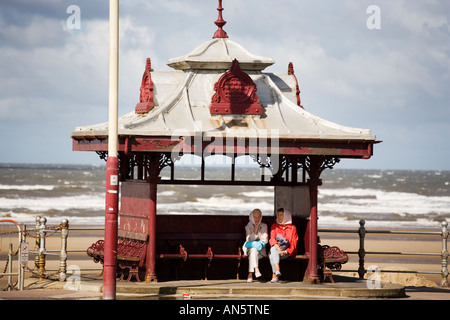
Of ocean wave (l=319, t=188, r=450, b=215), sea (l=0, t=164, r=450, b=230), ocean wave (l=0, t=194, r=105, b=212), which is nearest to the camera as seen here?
sea (l=0, t=164, r=450, b=230)

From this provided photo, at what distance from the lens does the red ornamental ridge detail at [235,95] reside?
15.1 meters

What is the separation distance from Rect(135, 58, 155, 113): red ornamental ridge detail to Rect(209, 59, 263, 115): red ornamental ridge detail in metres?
1.15

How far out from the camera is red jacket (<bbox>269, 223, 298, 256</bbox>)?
15229mm

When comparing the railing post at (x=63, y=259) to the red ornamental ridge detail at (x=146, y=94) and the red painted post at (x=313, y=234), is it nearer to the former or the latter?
the red ornamental ridge detail at (x=146, y=94)

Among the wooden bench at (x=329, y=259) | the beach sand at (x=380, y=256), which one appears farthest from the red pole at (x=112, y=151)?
the beach sand at (x=380, y=256)

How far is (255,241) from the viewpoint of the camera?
1530cm

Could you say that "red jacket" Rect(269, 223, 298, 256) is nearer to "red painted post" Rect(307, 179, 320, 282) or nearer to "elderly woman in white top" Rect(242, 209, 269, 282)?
"elderly woman in white top" Rect(242, 209, 269, 282)

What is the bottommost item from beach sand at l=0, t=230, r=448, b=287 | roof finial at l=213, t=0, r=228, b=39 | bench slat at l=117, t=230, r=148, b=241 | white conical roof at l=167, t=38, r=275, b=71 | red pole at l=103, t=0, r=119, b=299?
beach sand at l=0, t=230, r=448, b=287

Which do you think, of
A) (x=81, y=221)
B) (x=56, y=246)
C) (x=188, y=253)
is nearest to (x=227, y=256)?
(x=188, y=253)

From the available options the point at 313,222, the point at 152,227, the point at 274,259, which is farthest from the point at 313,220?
the point at 152,227

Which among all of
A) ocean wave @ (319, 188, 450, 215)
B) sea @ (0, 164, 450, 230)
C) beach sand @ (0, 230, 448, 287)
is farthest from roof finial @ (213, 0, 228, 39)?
ocean wave @ (319, 188, 450, 215)

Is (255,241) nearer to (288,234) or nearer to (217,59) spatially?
(288,234)

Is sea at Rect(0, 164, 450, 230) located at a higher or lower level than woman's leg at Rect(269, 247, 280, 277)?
lower

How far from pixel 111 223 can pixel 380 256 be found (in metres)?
20.2
